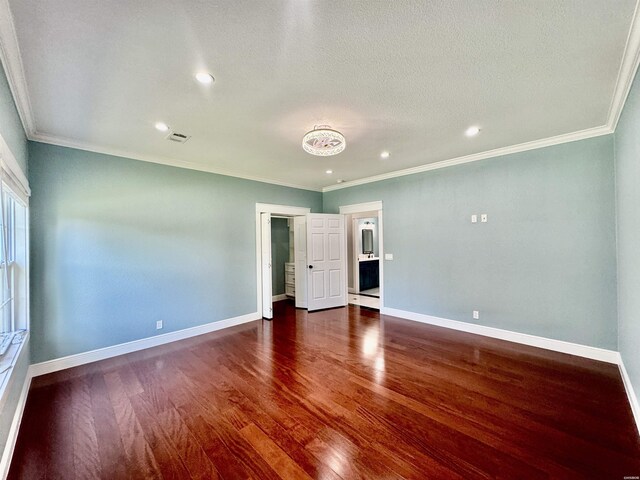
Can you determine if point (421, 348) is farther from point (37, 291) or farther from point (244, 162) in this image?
point (37, 291)

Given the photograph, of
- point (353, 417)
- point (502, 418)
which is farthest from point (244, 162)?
point (502, 418)

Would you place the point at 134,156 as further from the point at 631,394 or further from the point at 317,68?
the point at 631,394

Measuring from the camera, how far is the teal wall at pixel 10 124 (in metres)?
1.74

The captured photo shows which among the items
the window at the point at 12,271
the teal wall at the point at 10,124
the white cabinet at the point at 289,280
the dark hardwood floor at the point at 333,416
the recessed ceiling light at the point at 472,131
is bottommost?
the dark hardwood floor at the point at 333,416

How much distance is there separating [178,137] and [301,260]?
3339 millimetres

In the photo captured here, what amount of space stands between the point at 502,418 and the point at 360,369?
131 centimetres

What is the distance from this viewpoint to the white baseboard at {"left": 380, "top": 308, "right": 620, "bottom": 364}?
2982mm

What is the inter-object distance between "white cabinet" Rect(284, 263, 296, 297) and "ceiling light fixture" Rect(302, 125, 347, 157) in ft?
13.0

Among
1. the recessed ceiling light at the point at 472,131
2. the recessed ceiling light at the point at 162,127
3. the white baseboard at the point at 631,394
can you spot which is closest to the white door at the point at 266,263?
the recessed ceiling light at the point at 162,127

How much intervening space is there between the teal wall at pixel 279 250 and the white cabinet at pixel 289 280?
101mm

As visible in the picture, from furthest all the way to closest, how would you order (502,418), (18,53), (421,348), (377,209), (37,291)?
(377,209) → (421,348) → (37,291) → (502,418) → (18,53)

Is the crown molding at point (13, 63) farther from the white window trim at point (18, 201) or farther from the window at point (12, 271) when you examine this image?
the window at point (12, 271)

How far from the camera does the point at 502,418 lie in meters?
2.06

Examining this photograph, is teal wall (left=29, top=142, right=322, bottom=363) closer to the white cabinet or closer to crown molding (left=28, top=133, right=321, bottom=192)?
crown molding (left=28, top=133, right=321, bottom=192)
